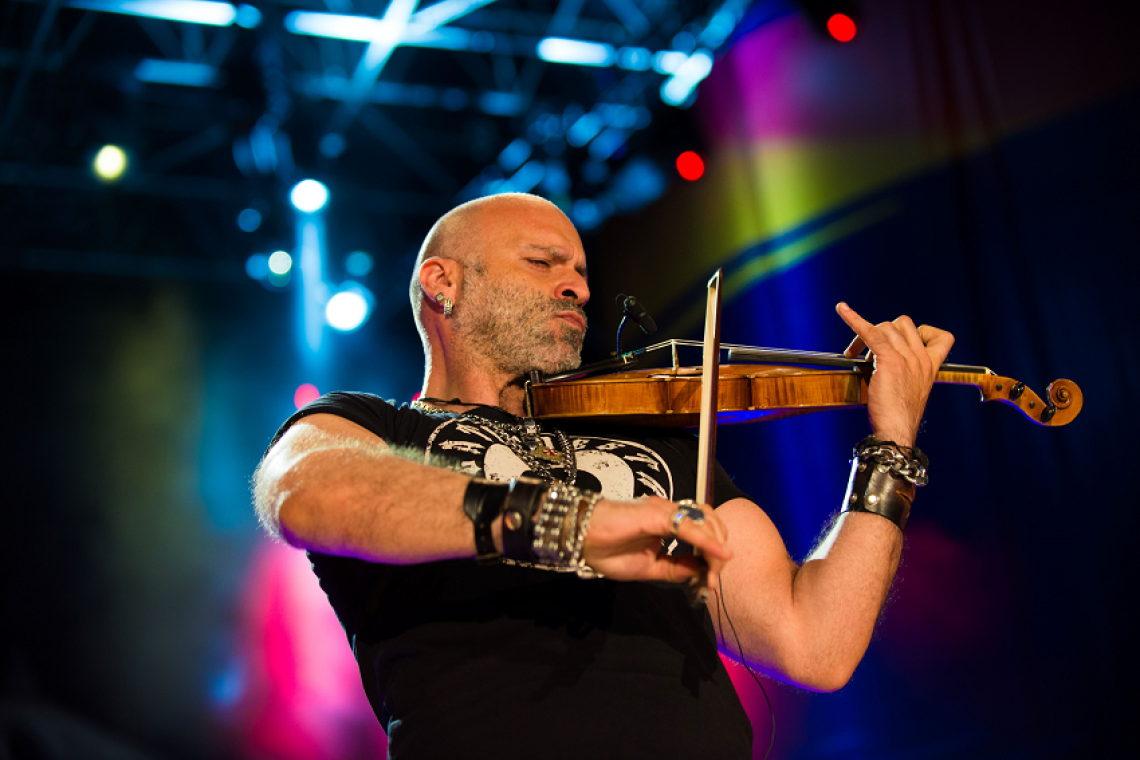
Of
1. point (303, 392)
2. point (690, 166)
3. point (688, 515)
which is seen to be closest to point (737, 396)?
point (688, 515)

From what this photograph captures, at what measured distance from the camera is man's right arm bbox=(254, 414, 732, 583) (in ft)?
4.17

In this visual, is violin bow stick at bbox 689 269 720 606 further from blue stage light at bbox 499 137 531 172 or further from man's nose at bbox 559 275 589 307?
blue stage light at bbox 499 137 531 172

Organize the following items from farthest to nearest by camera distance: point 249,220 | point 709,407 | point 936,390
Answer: point 249,220
point 936,390
point 709,407

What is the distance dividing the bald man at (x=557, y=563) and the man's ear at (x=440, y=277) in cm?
24

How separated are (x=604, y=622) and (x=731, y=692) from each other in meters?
0.38

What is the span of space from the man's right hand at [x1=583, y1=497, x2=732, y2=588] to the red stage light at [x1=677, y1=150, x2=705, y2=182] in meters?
3.82

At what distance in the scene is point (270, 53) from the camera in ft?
17.8

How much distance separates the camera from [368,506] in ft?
4.59

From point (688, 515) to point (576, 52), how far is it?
17.7 ft

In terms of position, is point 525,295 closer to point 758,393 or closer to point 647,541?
point 758,393

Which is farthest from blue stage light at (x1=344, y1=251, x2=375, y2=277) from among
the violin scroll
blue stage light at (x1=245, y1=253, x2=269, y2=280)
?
the violin scroll

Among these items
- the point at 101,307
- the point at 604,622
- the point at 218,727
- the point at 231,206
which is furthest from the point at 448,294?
the point at 101,307

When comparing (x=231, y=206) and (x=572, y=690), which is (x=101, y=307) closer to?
(x=231, y=206)

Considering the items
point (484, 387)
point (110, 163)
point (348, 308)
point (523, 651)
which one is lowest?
point (523, 651)
